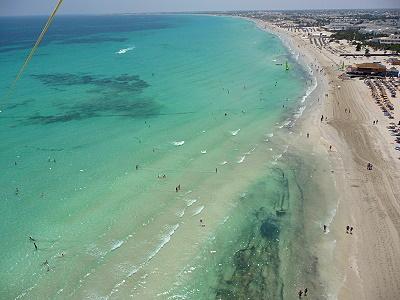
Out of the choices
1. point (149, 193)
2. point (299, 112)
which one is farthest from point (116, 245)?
point (299, 112)

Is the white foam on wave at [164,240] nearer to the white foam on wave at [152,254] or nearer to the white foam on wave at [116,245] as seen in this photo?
the white foam on wave at [152,254]

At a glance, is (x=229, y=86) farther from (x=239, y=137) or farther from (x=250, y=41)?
(x=250, y=41)

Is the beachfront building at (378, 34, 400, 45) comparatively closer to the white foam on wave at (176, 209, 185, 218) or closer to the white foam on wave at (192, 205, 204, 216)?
the white foam on wave at (192, 205, 204, 216)

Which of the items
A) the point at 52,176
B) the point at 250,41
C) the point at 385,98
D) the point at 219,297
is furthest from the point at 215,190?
the point at 250,41

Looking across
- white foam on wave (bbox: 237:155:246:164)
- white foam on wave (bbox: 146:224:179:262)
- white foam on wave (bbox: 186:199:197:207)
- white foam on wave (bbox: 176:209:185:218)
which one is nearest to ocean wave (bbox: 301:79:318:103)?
white foam on wave (bbox: 237:155:246:164)

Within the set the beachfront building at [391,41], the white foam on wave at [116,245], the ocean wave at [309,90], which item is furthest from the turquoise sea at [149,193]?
the beachfront building at [391,41]

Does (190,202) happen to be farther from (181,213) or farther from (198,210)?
(181,213)
